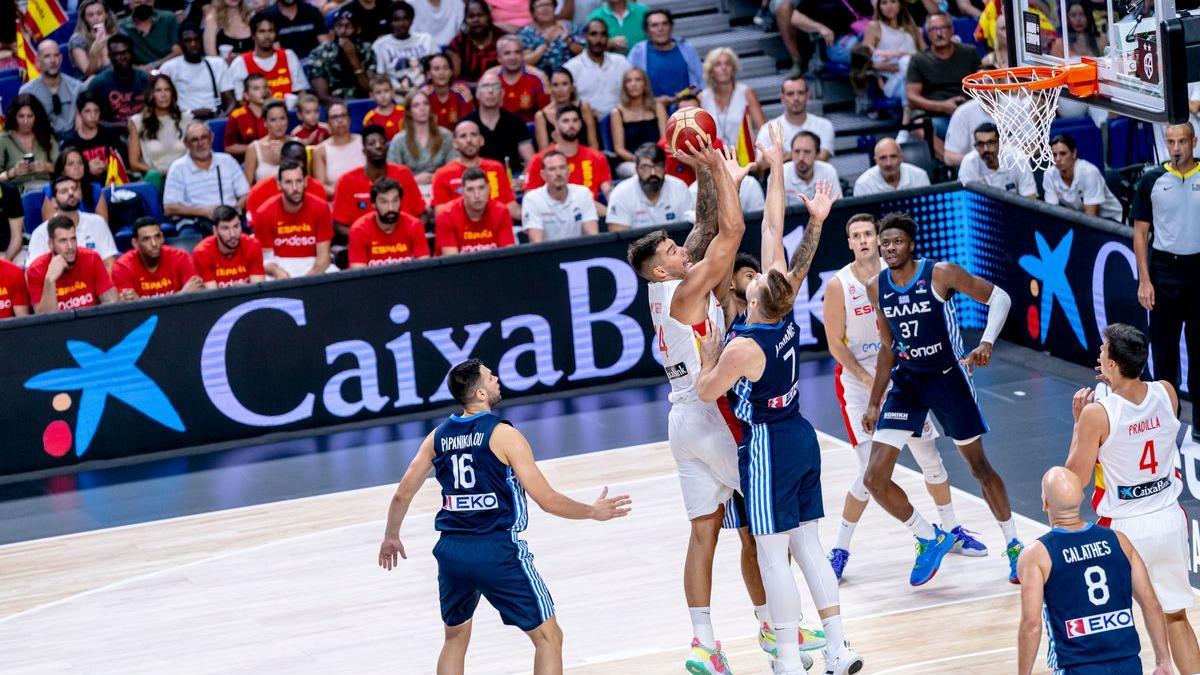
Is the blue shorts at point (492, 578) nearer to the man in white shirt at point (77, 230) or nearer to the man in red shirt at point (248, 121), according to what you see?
the man in white shirt at point (77, 230)

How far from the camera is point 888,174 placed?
49.1 feet

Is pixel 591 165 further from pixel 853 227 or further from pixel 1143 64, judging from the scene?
pixel 1143 64

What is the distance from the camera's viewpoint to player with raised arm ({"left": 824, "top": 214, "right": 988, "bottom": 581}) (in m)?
10.0

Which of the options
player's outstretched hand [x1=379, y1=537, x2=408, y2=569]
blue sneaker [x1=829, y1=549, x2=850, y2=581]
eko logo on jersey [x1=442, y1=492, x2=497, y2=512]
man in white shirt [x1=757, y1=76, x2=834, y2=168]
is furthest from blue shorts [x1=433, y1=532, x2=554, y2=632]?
man in white shirt [x1=757, y1=76, x2=834, y2=168]

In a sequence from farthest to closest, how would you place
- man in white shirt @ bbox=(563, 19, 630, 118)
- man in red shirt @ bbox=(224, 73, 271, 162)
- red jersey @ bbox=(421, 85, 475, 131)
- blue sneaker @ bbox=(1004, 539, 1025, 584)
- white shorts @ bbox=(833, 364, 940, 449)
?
man in white shirt @ bbox=(563, 19, 630, 118), red jersey @ bbox=(421, 85, 475, 131), man in red shirt @ bbox=(224, 73, 271, 162), white shorts @ bbox=(833, 364, 940, 449), blue sneaker @ bbox=(1004, 539, 1025, 584)

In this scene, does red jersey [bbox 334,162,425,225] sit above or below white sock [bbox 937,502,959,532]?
above

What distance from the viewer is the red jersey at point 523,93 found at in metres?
16.3

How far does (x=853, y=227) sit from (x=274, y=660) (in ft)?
13.0

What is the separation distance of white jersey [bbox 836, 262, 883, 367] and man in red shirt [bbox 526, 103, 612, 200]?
5336 mm

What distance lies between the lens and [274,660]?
9.42 m

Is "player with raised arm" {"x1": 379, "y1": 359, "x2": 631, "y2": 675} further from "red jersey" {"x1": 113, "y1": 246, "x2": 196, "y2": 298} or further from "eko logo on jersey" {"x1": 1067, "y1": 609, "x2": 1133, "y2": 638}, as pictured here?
"red jersey" {"x1": 113, "y1": 246, "x2": 196, "y2": 298}

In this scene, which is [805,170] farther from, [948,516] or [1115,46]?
[1115,46]

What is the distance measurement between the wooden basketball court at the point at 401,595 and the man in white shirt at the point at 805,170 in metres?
3.18

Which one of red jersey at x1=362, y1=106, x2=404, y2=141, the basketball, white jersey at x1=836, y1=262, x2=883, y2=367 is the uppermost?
the basketball
